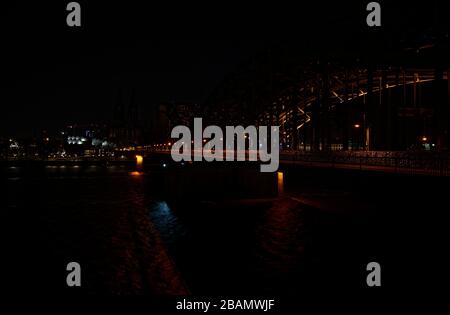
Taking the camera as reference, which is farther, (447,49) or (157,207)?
(447,49)

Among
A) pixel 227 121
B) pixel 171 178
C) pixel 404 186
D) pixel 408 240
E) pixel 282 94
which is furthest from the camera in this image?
pixel 227 121

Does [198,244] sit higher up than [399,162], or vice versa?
[399,162]

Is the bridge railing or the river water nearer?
the river water

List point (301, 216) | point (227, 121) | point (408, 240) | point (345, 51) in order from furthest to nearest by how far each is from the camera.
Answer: point (227, 121) < point (345, 51) < point (301, 216) < point (408, 240)

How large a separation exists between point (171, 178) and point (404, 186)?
12.8 m

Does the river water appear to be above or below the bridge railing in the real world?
below

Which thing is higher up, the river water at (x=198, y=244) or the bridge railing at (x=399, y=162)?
the bridge railing at (x=399, y=162)

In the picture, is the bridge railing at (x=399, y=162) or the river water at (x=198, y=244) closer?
the river water at (x=198, y=244)

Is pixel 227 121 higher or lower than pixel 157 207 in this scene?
higher

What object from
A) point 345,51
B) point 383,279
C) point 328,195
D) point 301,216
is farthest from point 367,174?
point 345,51

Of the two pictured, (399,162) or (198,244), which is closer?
(198,244)
